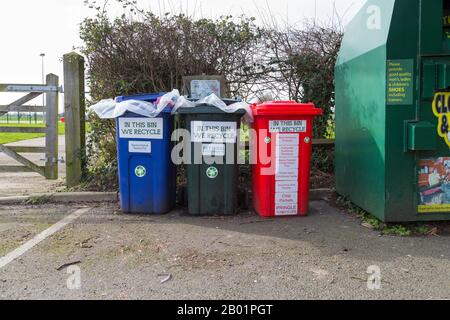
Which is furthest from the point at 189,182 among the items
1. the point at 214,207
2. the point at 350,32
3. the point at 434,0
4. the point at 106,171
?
the point at 434,0

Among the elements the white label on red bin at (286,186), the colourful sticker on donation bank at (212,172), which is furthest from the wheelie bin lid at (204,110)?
the white label on red bin at (286,186)

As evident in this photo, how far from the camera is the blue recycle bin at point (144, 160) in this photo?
200 inches

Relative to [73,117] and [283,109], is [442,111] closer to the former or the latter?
[283,109]

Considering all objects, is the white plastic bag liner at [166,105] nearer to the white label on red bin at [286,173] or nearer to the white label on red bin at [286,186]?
the white label on red bin at [286,173]

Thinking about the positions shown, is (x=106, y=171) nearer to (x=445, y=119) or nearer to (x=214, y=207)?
(x=214, y=207)

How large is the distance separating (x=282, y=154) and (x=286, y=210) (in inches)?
25.5

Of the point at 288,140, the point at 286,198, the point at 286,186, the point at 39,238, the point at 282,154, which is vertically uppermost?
the point at 288,140

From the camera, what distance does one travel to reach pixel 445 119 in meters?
4.28

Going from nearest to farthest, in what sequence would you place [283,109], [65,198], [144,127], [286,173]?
[283,109], [286,173], [144,127], [65,198]

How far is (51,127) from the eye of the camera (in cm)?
634

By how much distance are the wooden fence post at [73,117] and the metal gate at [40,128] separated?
0.56 feet

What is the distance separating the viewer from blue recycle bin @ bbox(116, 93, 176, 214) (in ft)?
16.7

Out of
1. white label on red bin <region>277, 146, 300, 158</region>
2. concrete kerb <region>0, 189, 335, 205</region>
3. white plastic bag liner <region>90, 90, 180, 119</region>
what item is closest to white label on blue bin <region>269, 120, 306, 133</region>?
white label on red bin <region>277, 146, 300, 158</region>

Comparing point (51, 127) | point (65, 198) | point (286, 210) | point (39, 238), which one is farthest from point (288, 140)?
point (51, 127)
